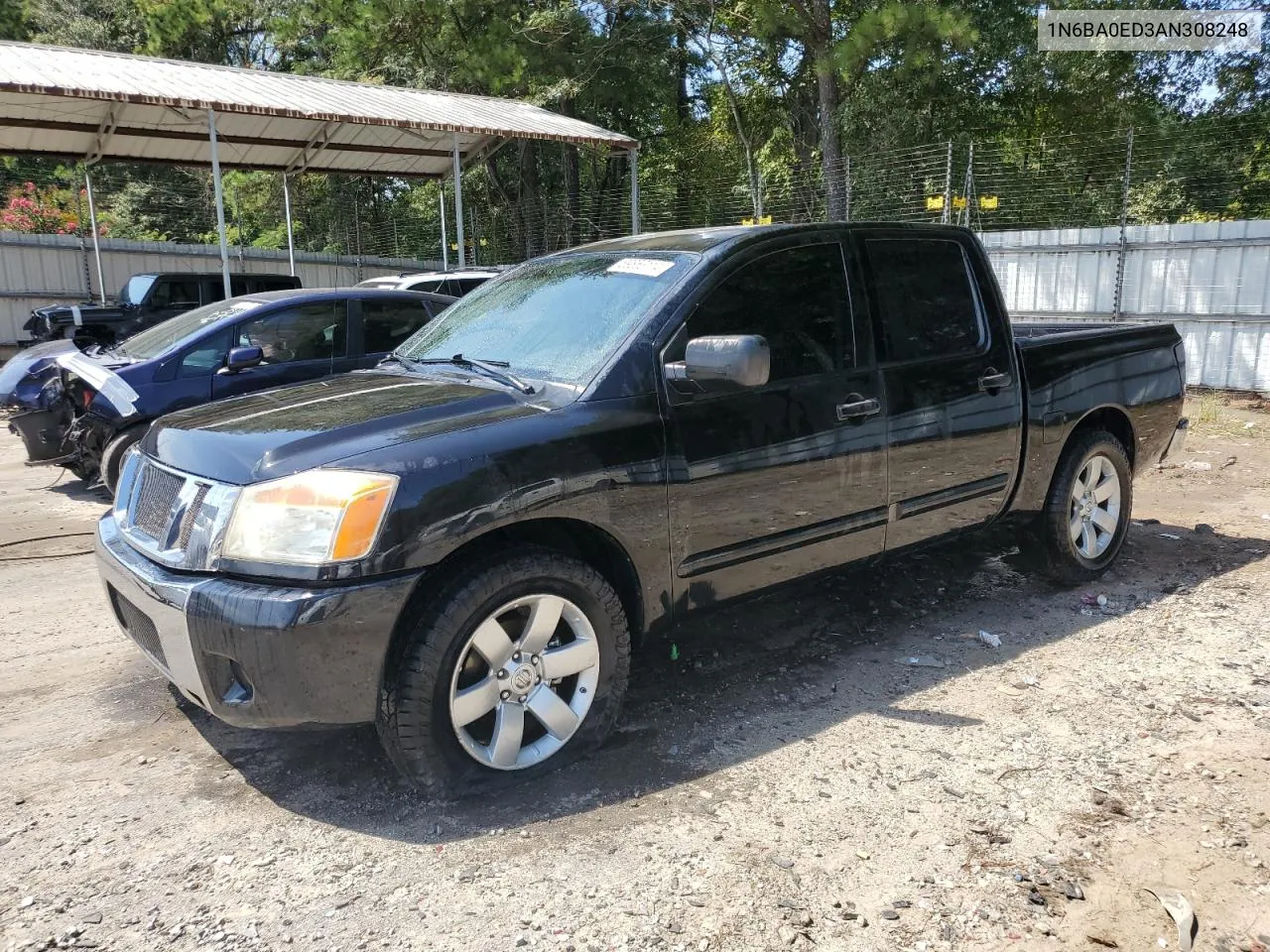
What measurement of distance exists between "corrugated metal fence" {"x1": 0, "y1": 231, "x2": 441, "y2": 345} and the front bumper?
13.1 meters

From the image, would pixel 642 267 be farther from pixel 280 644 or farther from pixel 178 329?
pixel 178 329

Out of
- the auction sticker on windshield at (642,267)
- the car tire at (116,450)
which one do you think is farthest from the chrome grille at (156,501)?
the car tire at (116,450)

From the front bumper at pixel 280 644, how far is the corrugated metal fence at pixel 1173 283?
12.0 meters

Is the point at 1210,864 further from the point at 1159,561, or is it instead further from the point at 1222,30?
the point at 1222,30

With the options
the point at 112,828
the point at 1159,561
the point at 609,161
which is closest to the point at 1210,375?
the point at 1159,561

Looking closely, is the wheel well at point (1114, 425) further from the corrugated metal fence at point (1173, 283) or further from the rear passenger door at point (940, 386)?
the corrugated metal fence at point (1173, 283)

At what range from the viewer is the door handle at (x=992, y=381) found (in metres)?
4.42

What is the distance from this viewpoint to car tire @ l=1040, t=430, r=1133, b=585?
4.94 metres

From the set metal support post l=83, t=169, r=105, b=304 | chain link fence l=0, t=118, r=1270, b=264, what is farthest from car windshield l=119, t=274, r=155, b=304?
chain link fence l=0, t=118, r=1270, b=264

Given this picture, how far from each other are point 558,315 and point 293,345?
443 cm

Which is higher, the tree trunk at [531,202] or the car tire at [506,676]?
the tree trunk at [531,202]

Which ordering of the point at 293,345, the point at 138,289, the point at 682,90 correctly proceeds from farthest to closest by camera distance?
the point at 682,90, the point at 138,289, the point at 293,345

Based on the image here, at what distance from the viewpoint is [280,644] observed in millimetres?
2676

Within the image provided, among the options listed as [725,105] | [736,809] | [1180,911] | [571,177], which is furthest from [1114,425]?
[725,105]
